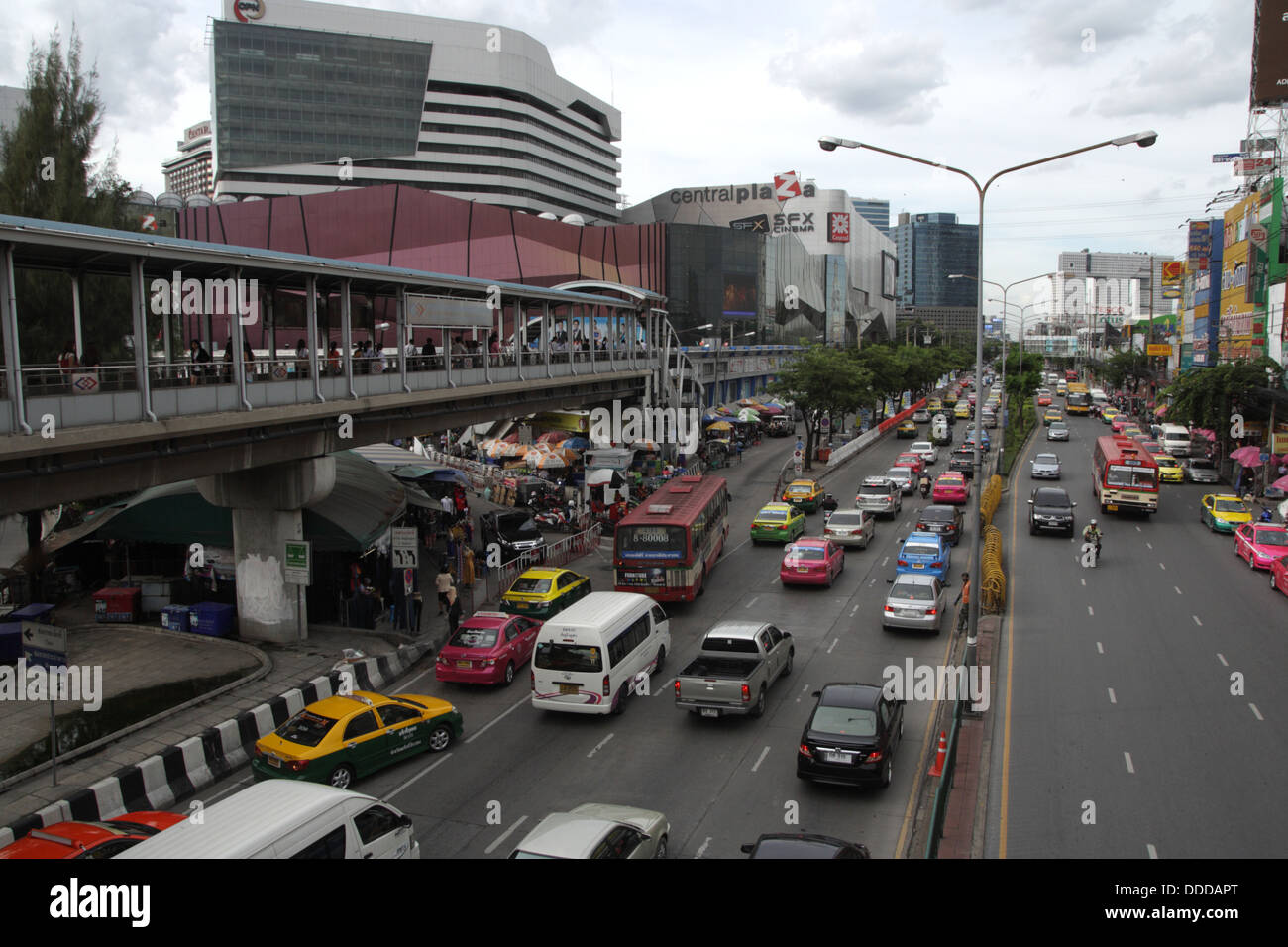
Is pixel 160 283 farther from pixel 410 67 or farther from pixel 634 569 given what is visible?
pixel 410 67

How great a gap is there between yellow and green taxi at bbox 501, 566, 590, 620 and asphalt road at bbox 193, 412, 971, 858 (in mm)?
2810

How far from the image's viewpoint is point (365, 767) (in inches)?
557

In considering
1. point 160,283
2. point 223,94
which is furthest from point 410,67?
point 160,283

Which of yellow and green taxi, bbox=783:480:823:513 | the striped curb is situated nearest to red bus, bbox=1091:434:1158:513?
yellow and green taxi, bbox=783:480:823:513

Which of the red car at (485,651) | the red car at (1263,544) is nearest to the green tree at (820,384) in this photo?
the red car at (1263,544)

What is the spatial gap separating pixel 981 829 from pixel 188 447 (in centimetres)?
1461

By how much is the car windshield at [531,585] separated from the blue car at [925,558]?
9.70m

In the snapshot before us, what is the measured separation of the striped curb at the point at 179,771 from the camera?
12.3 m

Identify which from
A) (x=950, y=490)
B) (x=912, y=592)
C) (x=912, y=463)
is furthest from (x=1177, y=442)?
(x=912, y=592)

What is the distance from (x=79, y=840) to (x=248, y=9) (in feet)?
400

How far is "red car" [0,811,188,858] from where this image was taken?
32.5 feet

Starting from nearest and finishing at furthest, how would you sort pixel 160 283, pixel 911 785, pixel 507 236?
pixel 911 785
pixel 160 283
pixel 507 236

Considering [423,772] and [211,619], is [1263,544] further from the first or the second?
[211,619]

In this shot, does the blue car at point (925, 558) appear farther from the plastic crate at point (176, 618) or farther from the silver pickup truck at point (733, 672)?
the plastic crate at point (176, 618)
